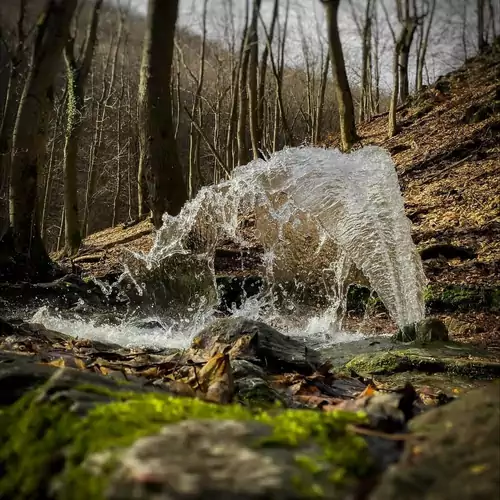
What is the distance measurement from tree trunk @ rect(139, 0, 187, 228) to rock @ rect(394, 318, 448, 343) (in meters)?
5.47

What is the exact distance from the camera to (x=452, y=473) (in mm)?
798

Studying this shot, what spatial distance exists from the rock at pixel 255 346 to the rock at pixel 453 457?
2.10 meters

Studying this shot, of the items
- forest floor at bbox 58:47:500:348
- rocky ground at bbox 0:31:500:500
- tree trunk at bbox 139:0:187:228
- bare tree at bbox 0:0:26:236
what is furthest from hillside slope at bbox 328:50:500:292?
bare tree at bbox 0:0:26:236

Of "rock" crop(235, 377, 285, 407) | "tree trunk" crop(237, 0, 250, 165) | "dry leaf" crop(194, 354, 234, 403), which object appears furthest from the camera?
"tree trunk" crop(237, 0, 250, 165)

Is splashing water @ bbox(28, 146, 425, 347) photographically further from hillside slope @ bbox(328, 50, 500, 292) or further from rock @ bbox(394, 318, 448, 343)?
hillside slope @ bbox(328, 50, 500, 292)

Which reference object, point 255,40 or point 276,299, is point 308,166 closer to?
point 276,299

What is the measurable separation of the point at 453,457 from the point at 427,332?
13.7 ft

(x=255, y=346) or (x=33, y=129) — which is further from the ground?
(x=33, y=129)

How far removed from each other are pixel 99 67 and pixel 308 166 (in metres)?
36.3

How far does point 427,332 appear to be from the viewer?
4.80 metres

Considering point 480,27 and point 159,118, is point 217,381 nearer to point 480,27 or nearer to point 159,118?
point 159,118

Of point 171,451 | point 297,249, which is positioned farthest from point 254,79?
point 171,451

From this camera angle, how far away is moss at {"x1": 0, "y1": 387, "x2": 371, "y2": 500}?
2.58 feet

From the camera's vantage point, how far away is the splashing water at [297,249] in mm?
6012
